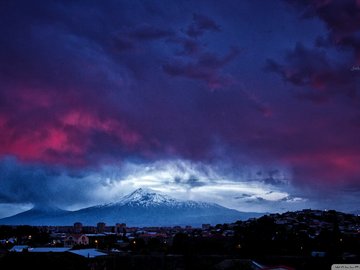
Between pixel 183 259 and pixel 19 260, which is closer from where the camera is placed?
pixel 19 260

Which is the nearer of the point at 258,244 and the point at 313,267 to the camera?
the point at 313,267

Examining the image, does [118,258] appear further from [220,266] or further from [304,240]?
[304,240]

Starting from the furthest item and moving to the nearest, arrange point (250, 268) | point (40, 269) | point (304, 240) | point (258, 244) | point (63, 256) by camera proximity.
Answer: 1. point (304, 240)
2. point (258, 244)
3. point (63, 256)
4. point (40, 269)
5. point (250, 268)

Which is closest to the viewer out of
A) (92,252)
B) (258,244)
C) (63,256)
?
(63,256)

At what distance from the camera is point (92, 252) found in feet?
137

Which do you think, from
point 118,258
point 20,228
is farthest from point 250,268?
point 20,228

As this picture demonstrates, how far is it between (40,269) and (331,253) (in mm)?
22915

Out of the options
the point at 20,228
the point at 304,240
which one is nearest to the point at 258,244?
the point at 304,240

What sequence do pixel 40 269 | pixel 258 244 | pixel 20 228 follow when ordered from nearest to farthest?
1. pixel 40 269
2. pixel 258 244
3. pixel 20 228

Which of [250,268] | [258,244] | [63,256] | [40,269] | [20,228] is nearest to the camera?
[250,268]

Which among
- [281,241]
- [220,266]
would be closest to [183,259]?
[220,266]

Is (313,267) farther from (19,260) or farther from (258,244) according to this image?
(19,260)

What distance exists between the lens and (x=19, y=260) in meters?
28.8

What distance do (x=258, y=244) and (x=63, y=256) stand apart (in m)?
21.7
